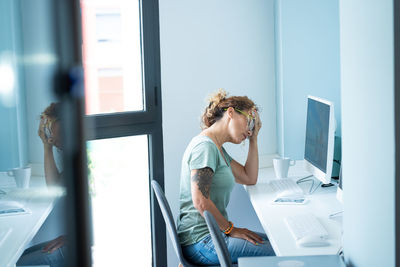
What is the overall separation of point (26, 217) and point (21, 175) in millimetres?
32

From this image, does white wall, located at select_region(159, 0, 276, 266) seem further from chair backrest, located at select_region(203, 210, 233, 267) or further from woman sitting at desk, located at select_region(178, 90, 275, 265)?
chair backrest, located at select_region(203, 210, 233, 267)

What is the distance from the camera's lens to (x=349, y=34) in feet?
4.57

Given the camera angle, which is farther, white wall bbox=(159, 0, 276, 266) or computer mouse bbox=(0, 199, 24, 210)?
white wall bbox=(159, 0, 276, 266)

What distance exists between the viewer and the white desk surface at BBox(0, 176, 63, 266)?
1.19 feet

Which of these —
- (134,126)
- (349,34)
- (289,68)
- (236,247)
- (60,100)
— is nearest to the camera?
(60,100)

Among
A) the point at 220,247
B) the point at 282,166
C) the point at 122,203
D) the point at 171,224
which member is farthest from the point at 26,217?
the point at 122,203

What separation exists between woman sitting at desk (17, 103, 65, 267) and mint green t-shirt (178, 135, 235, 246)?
72.3 inches

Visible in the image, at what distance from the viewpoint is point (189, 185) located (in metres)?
2.31

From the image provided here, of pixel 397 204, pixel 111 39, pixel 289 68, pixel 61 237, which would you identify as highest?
pixel 111 39

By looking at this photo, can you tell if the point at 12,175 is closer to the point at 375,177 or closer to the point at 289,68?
the point at 375,177

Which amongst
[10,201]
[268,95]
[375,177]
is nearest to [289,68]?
[268,95]

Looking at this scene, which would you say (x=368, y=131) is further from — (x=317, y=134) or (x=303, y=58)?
(x=303, y=58)

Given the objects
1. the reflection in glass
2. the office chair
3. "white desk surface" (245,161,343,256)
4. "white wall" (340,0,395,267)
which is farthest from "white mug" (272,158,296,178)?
"white wall" (340,0,395,267)

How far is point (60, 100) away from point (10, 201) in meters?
0.09
